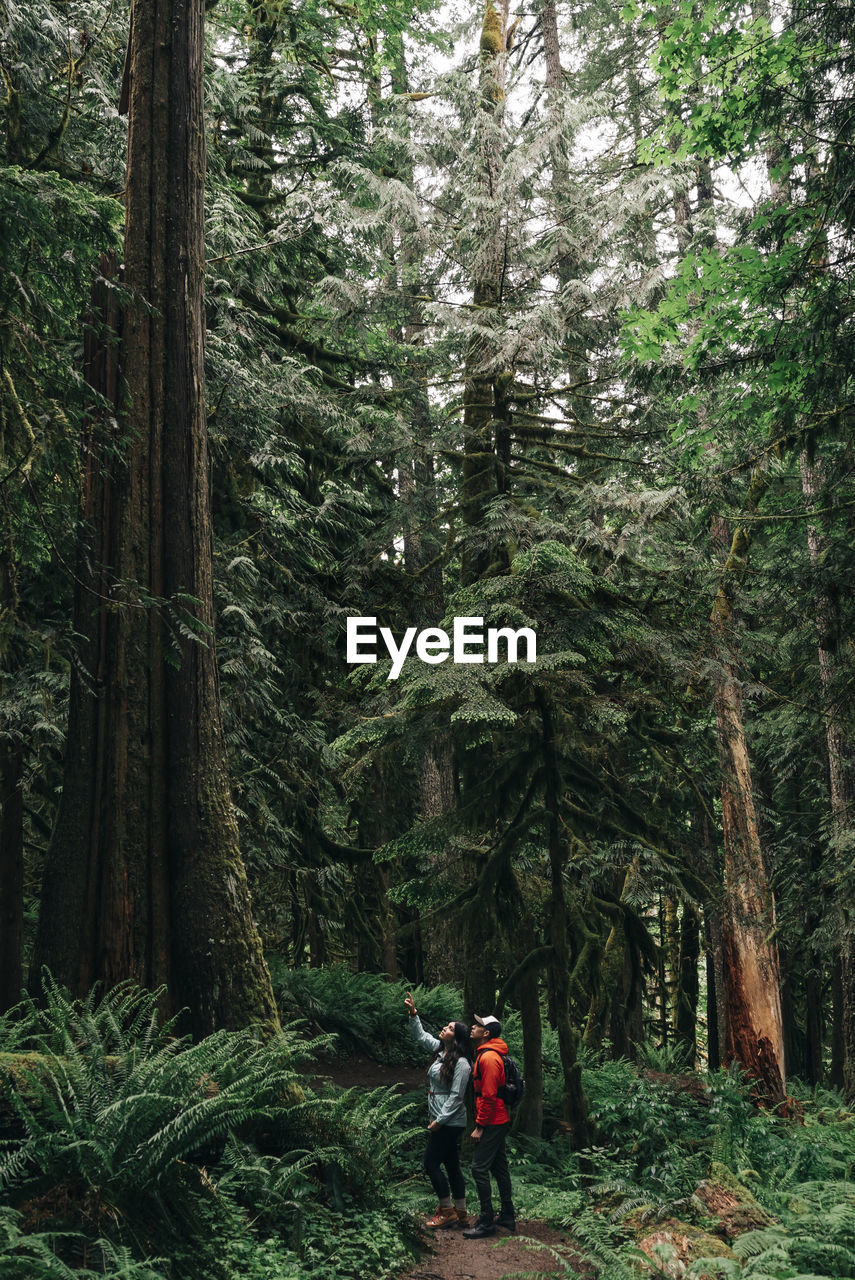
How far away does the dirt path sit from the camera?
18.4 ft

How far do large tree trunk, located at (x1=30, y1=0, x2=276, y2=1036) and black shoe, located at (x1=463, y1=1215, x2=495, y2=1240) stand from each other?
2298mm

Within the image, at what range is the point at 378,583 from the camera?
1097 cm

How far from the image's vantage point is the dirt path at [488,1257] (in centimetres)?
562

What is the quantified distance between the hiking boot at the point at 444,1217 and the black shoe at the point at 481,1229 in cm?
20

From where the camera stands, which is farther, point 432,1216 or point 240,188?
point 240,188

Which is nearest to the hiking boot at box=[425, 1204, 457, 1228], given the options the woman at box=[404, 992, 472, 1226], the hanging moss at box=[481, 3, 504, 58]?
the woman at box=[404, 992, 472, 1226]

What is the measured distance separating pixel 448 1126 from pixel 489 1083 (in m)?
0.49

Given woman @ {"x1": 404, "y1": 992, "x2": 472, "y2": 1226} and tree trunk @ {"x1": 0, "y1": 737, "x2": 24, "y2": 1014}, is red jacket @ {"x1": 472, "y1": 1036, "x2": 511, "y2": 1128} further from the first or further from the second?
tree trunk @ {"x1": 0, "y1": 737, "x2": 24, "y2": 1014}

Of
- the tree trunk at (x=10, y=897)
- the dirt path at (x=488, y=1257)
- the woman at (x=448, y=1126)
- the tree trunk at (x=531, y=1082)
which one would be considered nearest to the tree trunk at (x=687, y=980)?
the tree trunk at (x=531, y=1082)

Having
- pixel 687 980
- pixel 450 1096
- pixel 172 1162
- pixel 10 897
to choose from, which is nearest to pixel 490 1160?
pixel 450 1096

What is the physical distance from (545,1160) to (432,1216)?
2.12 metres

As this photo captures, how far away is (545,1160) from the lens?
28.8ft

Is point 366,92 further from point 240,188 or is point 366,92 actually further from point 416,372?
point 416,372

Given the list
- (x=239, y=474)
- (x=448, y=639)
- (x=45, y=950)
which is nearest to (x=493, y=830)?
(x=448, y=639)
